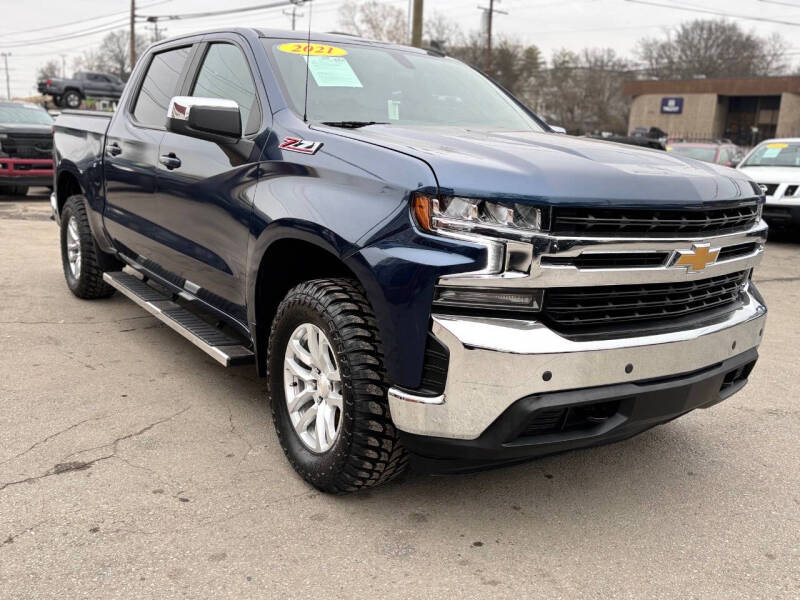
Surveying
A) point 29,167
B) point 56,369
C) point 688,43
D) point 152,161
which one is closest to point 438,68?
point 152,161

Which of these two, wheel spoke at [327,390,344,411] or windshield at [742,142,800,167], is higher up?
windshield at [742,142,800,167]

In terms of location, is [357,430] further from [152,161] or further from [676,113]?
[676,113]

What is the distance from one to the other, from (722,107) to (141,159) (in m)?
52.6

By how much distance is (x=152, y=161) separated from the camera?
14.2ft

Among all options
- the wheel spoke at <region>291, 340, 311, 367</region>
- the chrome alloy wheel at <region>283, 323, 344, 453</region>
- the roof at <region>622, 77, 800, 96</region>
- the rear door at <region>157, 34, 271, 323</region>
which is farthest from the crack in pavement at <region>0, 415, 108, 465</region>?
the roof at <region>622, 77, 800, 96</region>

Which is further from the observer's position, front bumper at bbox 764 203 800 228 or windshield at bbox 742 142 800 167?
windshield at bbox 742 142 800 167

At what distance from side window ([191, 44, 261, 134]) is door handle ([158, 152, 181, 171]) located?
0.38 metres

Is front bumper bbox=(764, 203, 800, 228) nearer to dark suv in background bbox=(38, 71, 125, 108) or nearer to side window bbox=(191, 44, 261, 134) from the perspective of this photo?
side window bbox=(191, 44, 261, 134)

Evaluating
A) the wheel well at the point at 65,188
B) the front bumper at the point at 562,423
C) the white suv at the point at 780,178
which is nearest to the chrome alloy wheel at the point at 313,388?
the front bumper at the point at 562,423

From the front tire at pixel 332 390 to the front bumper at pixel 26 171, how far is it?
36.9ft

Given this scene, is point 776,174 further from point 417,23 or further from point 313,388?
point 313,388

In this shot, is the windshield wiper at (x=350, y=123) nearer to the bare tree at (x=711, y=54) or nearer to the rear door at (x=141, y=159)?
the rear door at (x=141, y=159)

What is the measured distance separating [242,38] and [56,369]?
7.13 ft

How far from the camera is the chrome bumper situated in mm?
2383
